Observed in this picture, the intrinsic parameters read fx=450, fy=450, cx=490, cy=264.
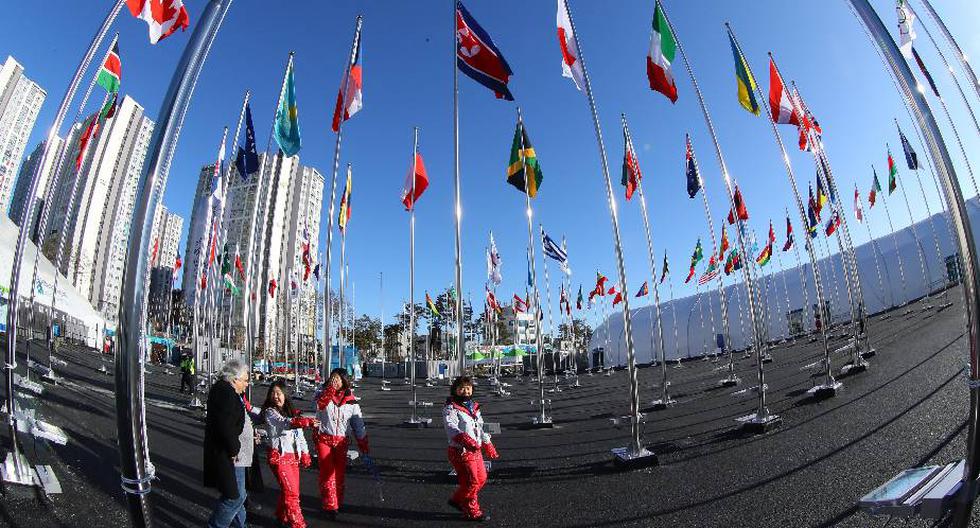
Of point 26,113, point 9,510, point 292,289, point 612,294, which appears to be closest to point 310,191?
point 26,113

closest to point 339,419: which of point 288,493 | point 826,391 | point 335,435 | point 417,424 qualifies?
point 335,435

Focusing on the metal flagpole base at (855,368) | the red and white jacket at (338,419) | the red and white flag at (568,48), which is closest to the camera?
the red and white jacket at (338,419)

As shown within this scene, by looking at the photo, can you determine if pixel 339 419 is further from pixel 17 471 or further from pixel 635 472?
pixel 635 472

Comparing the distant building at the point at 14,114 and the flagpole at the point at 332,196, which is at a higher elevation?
the distant building at the point at 14,114

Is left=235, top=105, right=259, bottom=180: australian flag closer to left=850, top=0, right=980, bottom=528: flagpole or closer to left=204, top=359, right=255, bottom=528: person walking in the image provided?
left=204, top=359, right=255, bottom=528: person walking

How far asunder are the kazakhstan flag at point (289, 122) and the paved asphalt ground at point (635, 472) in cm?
688

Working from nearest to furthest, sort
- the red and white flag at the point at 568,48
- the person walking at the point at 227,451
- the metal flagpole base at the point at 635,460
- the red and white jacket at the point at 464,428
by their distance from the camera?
the person walking at the point at 227,451 → the red and white jacket at the point at 464,428 → the metal flagpole base at the point at 635,460 → the red and white flag at the point at 568,48

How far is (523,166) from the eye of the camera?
483 inches

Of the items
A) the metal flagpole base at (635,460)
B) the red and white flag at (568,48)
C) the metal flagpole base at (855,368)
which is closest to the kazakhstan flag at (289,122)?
the red and white flag at (568,48)

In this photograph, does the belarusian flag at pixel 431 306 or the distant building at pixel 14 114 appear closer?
the distant building at pixel 14 114

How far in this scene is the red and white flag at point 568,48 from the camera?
8.94 metres

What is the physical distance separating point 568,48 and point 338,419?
8.07 meters

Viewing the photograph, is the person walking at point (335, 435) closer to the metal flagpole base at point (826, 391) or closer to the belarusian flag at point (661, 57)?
the belarusian flag at point (661, 57)

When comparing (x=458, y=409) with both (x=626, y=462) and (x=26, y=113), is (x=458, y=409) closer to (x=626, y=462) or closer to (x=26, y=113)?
(x=626, y=462)
